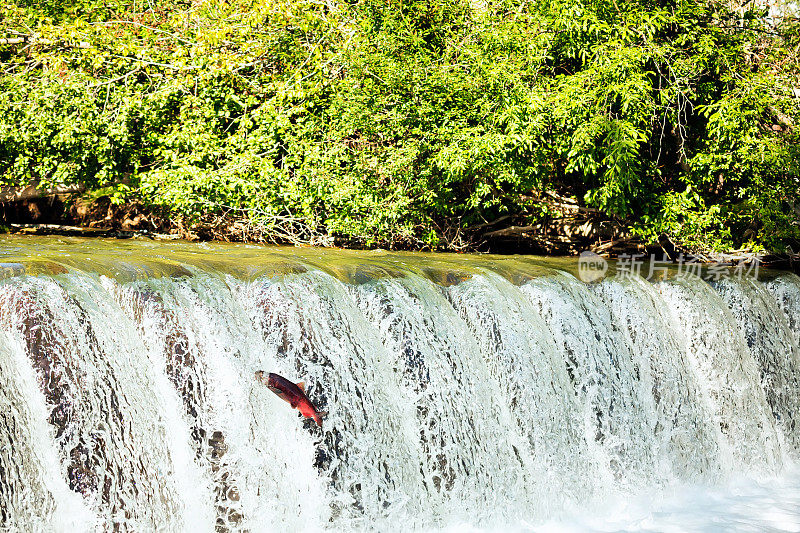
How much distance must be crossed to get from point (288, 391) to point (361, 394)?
0.50 m

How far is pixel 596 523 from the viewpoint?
4957 mm

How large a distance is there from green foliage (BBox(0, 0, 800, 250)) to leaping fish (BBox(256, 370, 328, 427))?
A: 15.4 ft

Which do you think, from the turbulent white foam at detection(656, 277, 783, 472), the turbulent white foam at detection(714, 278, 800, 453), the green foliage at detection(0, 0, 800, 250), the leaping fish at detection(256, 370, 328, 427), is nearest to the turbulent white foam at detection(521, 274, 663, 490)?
the turbulent white foam at detection(656, 277, 783, 472)

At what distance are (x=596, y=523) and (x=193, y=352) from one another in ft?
8.81

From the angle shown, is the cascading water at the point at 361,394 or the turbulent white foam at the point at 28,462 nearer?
the turbulent white foam at the point at 28,462

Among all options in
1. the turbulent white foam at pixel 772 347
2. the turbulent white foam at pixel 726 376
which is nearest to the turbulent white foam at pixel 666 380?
the turbulent white foam at pixel 726 376

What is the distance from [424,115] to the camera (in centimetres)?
888

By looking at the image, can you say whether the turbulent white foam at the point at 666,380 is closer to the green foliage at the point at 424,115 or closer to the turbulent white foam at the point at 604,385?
the turbulent white foam at the point at 604,385

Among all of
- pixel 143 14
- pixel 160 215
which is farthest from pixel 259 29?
pixel 160 215

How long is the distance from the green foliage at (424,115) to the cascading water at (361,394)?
2594mm

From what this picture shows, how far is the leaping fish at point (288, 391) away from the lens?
431 centimetres

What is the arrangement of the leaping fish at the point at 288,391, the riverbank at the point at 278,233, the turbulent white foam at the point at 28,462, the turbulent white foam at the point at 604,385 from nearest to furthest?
1. the turbulent white foam at the point at 28,462
2. the leaping fish at the point at 288,391
3. the turbulent white foam at the point at 604,385
4. the riverbank at the point at 278,233

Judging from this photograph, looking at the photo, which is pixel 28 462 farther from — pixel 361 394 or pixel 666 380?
pixel 666 380

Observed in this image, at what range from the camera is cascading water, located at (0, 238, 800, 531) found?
3.69 metres
